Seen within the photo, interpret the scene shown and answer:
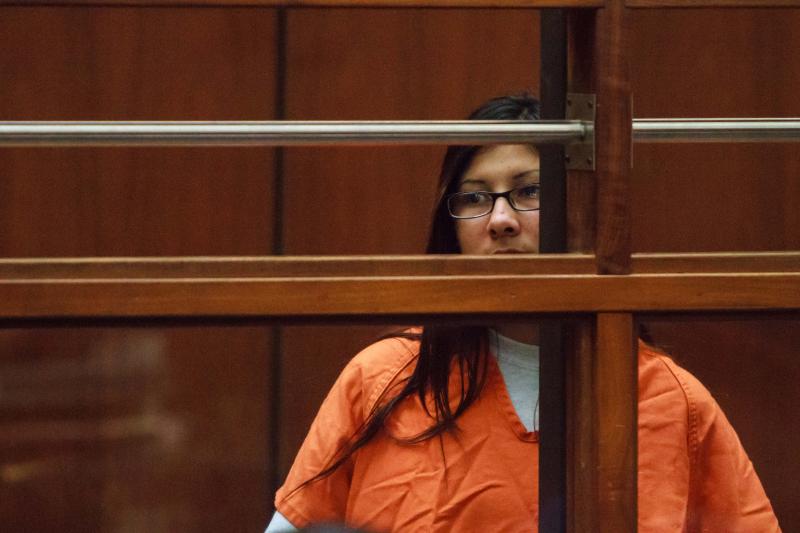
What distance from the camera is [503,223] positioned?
127 cm

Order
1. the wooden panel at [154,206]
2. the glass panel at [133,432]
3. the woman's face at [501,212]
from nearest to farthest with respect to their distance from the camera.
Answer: the woman's face at [501,212] < the glass panel at [133,432] < the wooden panel at [154,206]

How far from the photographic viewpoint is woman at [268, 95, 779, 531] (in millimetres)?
1157

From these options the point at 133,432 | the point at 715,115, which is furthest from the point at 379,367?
the point at 715,115

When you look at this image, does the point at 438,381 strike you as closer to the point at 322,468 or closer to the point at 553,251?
the point at 322,468

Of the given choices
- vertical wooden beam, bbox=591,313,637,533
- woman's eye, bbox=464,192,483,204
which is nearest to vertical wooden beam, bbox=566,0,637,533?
vertical wooden beam, bbox=591,313,637,533

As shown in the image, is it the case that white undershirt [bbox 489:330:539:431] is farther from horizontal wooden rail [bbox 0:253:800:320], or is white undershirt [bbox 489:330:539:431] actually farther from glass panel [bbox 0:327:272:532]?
glass panel [bbox 0:327:272:532]

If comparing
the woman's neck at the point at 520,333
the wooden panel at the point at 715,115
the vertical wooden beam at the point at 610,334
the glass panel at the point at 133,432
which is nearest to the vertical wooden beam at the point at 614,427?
the vertical wooden beam at the point at 610,334

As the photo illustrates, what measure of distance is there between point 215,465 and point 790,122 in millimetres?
1642

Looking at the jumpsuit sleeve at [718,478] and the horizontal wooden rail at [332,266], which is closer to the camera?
the horizontal wooden rail at [332,266]

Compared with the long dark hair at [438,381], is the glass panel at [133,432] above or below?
below

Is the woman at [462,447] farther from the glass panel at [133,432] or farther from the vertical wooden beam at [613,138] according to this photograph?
the glass panel at [133,432]

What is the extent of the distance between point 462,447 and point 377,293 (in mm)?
405

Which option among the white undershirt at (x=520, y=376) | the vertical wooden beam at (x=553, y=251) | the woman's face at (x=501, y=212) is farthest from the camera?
the woman's face at (x=501, y=212)

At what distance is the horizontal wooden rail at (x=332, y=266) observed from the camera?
0.83 m
